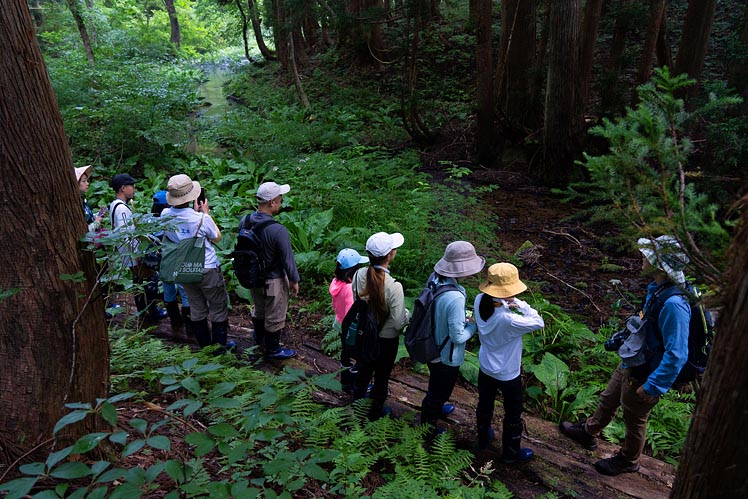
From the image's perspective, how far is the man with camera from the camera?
3.38 metres

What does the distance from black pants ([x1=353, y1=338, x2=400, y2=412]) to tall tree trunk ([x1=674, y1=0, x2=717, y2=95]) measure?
9681mm

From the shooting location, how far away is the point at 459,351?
13.4 feet

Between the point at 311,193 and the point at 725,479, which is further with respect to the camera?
the point at 311,193

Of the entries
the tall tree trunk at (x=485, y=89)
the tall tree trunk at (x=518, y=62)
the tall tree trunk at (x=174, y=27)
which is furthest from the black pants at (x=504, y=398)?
the tall tree trunk at (x=174, y=27)

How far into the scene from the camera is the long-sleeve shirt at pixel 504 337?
12.8ft

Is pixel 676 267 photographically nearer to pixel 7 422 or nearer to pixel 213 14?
pixel 7 422

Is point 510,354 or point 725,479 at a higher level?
point 725,479

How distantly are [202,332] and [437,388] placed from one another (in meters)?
2.84

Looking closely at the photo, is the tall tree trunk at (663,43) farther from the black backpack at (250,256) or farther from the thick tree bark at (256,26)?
the thick tree bark at (256,26)

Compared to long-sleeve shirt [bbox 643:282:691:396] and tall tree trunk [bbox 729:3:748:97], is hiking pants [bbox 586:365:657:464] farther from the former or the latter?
tall tree trunk [bbox 729:3:748:97]

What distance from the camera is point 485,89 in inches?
461

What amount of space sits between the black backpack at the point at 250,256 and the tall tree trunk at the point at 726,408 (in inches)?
159

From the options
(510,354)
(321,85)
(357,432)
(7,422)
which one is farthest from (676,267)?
(321,85)

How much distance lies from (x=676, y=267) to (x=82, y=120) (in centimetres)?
1349
